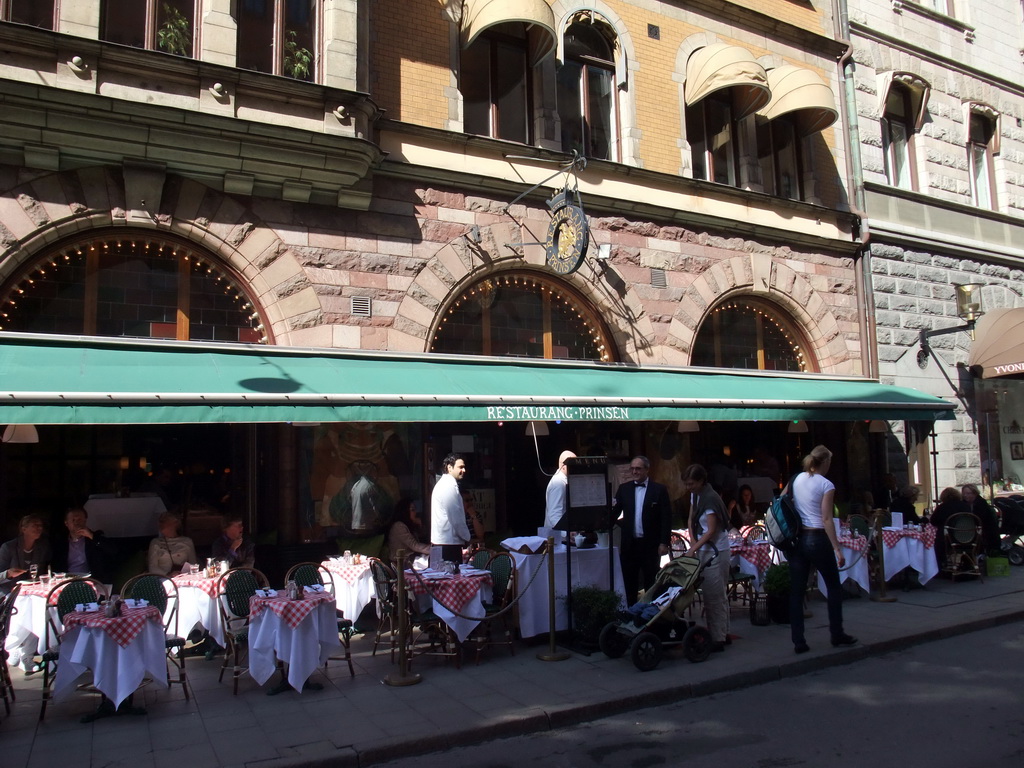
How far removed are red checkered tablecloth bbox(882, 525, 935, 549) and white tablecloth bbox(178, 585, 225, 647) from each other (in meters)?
8.29

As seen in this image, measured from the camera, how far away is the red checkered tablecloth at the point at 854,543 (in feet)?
32.1

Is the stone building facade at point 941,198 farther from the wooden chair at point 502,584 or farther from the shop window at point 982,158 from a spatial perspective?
the wooden chair at point 502,584

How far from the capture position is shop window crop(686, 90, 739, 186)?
1356 centimetres

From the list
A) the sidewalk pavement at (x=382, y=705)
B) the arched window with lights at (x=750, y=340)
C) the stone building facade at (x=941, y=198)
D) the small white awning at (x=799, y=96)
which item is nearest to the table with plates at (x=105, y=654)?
the sidewalk pavement at (x=382, y=705)

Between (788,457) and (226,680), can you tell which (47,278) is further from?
(788,457)

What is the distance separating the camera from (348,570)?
27.7ft

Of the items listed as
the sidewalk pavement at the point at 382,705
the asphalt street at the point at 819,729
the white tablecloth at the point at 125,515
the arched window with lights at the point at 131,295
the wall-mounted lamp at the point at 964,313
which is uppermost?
the wall-mounted lamp at the point at 964,313

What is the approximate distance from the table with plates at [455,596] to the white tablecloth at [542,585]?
593 millimetres

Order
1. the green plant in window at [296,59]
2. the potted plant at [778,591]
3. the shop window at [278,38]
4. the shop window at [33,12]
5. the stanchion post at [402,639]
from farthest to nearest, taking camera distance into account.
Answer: the green plant in window at [296,59] → the shop window at [278,38] → the potted plant at [778,591] → the shop window at [33,12] → the stanchion post at [402,639]

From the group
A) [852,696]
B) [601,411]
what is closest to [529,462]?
[601,411]

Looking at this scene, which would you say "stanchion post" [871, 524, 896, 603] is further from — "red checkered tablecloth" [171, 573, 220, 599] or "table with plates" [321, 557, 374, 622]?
"red checkered tablecloth" [171, 573, 220, 599]

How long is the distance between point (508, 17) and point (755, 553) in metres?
7.49

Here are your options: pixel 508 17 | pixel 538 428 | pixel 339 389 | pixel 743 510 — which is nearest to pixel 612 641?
pixel 339 389

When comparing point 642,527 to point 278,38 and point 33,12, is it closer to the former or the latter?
point 278,38
